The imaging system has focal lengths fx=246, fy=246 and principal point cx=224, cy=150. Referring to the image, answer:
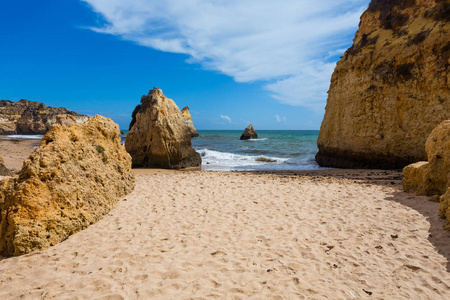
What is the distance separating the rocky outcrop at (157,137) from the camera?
1407 cm

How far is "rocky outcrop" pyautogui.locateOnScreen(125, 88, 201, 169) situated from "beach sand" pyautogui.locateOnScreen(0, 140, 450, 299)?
25.9ft

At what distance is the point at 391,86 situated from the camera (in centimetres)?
1235

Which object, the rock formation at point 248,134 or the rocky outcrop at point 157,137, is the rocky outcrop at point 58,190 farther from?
the rock formation at point 248,134

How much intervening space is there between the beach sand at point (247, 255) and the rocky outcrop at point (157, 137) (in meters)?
7.89

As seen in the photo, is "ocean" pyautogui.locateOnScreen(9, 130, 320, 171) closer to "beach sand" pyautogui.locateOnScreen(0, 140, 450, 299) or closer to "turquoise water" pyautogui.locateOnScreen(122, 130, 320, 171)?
"turquoise water" pyautogui.locateOnScreen(122, 130, 320, 171)

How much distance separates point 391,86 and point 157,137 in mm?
12577

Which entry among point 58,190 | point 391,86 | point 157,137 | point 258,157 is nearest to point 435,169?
point 391,86

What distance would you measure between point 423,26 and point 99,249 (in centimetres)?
1575

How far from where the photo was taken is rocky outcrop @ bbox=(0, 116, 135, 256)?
4145 millimetres

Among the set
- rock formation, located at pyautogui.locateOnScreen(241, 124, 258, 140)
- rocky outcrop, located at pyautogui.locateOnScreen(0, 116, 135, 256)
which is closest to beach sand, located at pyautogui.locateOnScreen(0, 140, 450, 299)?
rocky outcrop, located at pyautogui.locateOnScreen(0, 116, 135, 256)

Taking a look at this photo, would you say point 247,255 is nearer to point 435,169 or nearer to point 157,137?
point 435,169

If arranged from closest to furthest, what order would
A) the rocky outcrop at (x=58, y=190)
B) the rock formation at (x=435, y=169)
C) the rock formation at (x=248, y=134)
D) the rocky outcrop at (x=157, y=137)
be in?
the rocky outcrop at (x=58, y=190)
the rock formation at (x=435, y=169)
the rocky outcrop at (x=157, y=137)
the rock formation at (x=248, y=134)

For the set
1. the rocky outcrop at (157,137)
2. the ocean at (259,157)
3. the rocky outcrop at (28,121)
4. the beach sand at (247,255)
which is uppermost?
the rocky outcrop at (28,121)

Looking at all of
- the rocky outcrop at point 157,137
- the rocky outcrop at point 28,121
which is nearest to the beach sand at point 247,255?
the rocky outcrop at point 157,137
